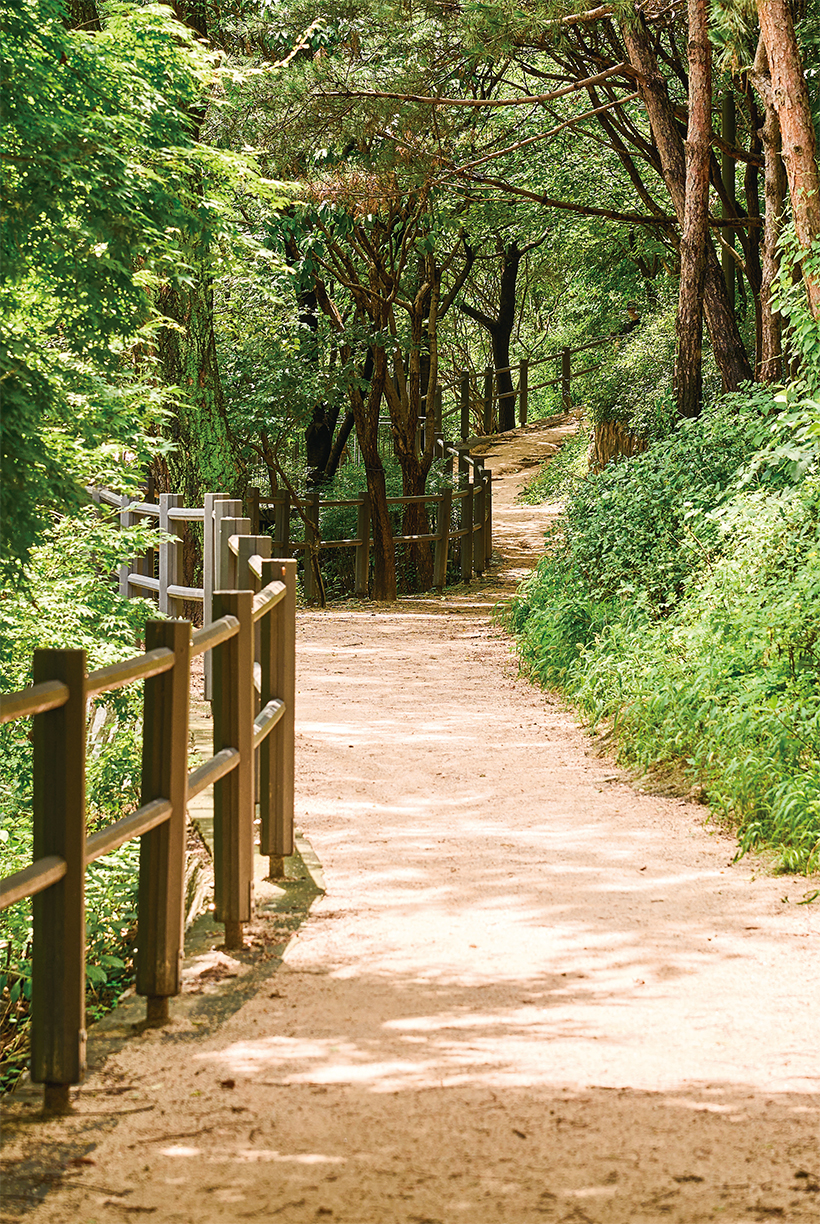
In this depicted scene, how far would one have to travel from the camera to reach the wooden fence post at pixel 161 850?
12.6 ft

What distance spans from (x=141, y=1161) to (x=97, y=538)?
6.14 meters

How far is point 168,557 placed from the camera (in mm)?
11297

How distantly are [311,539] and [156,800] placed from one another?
518 inches

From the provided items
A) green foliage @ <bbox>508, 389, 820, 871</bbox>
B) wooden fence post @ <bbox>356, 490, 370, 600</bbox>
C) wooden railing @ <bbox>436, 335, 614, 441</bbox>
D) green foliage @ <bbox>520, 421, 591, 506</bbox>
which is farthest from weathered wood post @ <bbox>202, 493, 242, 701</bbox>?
wooden railing @ <bbox>436, 335, 614, 441</bbox>

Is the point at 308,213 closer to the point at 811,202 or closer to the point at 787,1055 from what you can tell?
the point at 811,202

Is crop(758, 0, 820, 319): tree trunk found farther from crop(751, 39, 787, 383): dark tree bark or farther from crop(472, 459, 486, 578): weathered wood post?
crop(472, 459, 486, 578): weathered wood post

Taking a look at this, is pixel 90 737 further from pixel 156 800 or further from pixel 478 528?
pixel 478 528

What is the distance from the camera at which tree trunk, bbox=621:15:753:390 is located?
12.4m

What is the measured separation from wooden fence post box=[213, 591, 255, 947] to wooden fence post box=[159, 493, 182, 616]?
6654 millimetres

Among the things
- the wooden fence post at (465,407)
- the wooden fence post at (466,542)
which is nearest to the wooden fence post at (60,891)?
the wooden fence post at (466,542)

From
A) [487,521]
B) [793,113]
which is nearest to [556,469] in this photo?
[487,521]

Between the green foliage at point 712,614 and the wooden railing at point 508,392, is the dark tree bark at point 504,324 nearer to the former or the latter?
the wooden railing at point 508,392

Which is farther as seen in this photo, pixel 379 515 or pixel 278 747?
pixel 379 515

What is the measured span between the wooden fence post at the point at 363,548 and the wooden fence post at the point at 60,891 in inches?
550
